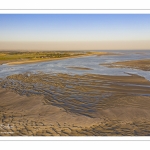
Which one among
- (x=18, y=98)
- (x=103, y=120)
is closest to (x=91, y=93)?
(x=103, y=120)
